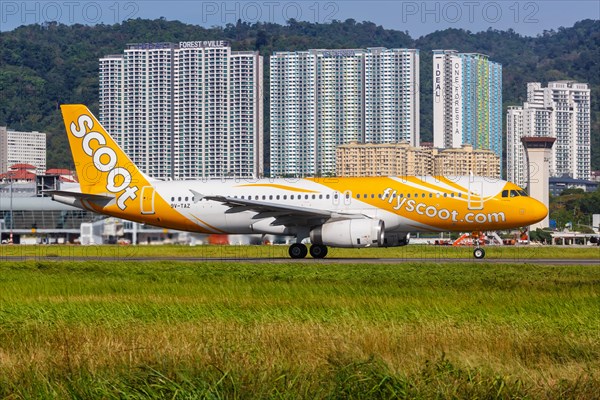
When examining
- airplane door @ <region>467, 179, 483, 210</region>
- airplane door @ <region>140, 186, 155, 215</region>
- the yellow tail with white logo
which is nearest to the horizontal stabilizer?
the yellow tail with white logo

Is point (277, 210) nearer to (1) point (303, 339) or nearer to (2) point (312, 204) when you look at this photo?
(2) point (312, 204)

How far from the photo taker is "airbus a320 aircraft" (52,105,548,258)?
1885 inches

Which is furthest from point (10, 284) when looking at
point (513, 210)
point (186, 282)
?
point (513, 210)

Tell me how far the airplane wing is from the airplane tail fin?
507 cm

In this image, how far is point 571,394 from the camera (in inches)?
511

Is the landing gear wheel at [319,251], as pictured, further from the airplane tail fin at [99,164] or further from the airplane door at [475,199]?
the airplane tail fin at [99,164]

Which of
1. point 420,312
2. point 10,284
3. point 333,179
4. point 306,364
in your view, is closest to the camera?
point 306,364

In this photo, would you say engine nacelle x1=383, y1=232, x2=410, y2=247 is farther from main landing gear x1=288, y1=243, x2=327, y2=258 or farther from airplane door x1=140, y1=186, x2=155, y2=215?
airplane door x1=140, y1=186, x2=155, y2=215

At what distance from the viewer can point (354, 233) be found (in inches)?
1817

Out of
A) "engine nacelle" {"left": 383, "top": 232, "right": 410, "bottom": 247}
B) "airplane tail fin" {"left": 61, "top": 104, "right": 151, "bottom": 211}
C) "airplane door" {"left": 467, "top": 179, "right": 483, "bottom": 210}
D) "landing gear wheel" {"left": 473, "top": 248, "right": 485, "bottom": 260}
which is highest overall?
"airplane tail fin" {"left": 61, "top": 104, "right": 151, "bottom": 211}

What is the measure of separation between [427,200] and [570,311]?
26132 mm

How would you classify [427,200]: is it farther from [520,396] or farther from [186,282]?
[520,396]

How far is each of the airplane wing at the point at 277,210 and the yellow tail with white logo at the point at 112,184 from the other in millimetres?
4049

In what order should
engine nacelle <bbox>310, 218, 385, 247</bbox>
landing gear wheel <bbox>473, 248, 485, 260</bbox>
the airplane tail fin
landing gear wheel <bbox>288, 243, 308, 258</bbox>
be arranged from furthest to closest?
the airplane tail fin
landing gear wheel <bbox>473, 248, 485, 260</bbox>
landing gear wheel <bbox>288, 243, 308, 258</bbox>
engine nacelle <bbox>310, 218, 385, 247</bbox>
